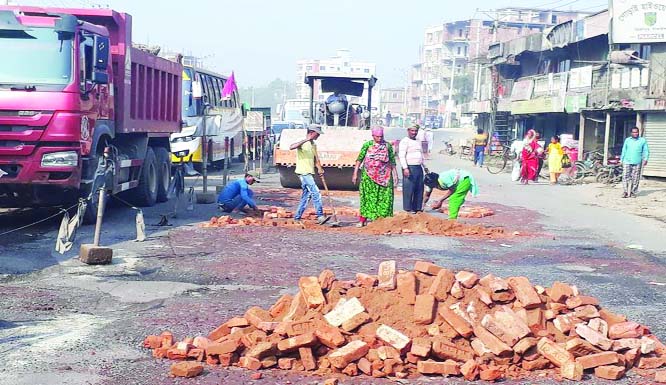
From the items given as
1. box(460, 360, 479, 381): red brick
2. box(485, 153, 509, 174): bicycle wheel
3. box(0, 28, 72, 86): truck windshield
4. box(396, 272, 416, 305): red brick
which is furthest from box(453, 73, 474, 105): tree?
box(460, 360, 479, 381): red brick

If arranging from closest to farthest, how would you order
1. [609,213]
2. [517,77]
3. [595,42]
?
[609,213] → [595,42] → [517,77]

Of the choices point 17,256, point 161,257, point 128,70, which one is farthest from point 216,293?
point 128,70

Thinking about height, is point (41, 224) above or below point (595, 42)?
below

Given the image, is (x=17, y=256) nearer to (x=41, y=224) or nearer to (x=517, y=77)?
(x=41, y=224)

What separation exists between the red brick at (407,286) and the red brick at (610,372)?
4.65 feet

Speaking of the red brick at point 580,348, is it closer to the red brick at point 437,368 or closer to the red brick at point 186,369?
the red brick at point 437,368

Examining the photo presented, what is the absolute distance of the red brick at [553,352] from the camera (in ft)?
19.5

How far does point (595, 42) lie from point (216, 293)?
3070 centimetres

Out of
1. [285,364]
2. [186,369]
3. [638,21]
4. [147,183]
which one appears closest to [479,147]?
[638,21]

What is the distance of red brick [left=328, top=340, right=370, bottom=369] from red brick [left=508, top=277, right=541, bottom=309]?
1.40 m

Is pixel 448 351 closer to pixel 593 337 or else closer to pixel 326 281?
pixel 593 337

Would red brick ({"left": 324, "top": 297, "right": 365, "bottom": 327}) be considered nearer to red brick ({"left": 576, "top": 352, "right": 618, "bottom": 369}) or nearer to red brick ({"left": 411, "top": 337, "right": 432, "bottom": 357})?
red brick ({"left": 411, "top": 337, "right": 432, "bottom": 357})

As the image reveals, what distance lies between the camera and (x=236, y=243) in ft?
38.5

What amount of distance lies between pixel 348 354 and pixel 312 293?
93 cm
